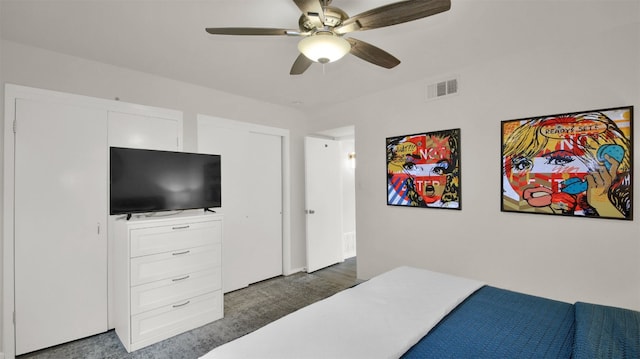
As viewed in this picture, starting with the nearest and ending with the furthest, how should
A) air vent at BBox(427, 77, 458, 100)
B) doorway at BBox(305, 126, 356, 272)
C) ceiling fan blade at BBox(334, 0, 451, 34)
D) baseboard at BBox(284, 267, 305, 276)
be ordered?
ceiling fan blade at BBox(334, 0, 451, 34) < air vent at BBox(427, 77, 458, 100) < baseboard at BBox(284, 267, 305, 276) < doorway at BBox(305, 126, 356, 272)

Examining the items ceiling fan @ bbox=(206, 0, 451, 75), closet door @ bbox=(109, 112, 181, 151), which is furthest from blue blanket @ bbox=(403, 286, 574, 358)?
closet door @ bbox=(109, 112, 181, 151)

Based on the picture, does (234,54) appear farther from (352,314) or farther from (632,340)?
(632,340)

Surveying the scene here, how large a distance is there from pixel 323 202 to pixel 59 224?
3.01 meters

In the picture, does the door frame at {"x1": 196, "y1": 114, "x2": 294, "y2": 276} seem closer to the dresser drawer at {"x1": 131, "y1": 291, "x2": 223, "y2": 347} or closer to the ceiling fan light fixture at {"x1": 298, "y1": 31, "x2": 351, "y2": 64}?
the dresser drawer at {"x1": 131, "y1": 291, "x2": 223, "y2": 347}

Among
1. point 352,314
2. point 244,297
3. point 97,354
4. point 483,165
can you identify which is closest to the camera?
point 352,314

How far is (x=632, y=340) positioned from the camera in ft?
4.04

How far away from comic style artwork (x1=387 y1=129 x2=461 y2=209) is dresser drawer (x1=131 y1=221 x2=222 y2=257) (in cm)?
204

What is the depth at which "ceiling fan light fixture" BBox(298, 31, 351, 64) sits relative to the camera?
5.01 ft

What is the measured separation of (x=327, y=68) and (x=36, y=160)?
2.61 m

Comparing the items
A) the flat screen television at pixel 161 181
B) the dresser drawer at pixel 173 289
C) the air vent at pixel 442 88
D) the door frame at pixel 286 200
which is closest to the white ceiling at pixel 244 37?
the air vent at pixel 442 88

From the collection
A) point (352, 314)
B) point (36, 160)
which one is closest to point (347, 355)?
point (352, 314)

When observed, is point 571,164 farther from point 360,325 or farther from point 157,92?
point 157,92

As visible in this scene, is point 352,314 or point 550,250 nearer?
point 352,314

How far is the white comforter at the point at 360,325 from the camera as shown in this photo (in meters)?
1.17
